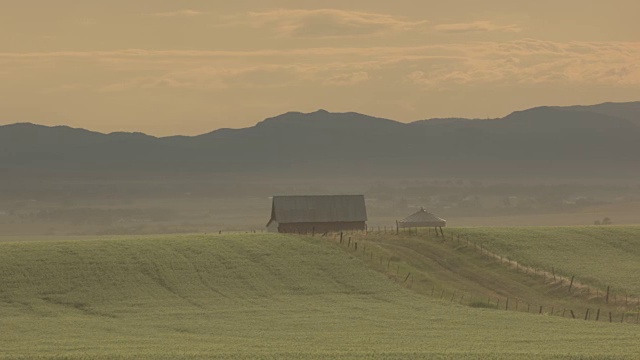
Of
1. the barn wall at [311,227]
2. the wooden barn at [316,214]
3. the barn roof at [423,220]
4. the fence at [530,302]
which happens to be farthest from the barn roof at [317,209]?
the fence at [530,302]

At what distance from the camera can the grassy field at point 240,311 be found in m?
66.6

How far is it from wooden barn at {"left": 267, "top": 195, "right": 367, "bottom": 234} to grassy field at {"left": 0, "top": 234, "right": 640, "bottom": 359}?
17.8m

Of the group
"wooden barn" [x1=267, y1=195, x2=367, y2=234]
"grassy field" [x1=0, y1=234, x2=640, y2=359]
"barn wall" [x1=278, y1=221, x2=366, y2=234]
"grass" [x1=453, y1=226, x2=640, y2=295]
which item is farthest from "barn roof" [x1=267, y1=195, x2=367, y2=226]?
"grassy field" [x1=0, y1=234, x2=640, y2=359]

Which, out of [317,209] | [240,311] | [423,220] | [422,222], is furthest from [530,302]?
[423,220]

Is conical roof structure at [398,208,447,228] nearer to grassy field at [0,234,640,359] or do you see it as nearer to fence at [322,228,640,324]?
fence at [322,228,640,324]

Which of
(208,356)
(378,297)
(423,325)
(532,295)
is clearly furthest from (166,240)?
(208,356)

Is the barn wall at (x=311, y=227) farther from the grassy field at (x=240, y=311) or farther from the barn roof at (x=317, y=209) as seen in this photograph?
the grassy field at (x=240, y=311)

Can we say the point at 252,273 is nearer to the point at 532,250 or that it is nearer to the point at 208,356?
the point at 532,250

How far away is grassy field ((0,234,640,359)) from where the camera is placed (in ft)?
219

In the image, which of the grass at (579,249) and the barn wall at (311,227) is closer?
the grass at (579,249)

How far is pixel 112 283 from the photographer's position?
10044cm

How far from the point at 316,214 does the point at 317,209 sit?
2.54 feet

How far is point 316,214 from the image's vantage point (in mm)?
142500

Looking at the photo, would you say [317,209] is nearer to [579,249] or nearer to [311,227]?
[311,227]
